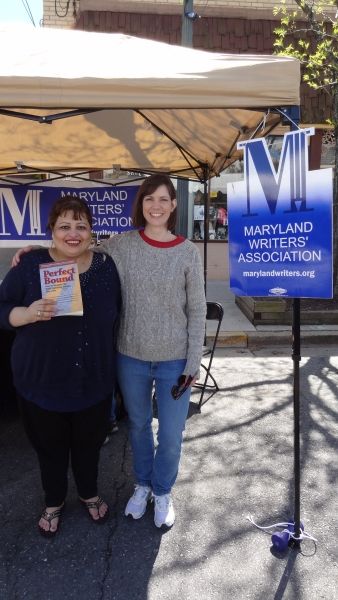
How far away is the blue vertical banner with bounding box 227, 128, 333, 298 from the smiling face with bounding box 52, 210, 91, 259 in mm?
723

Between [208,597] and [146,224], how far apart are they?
1755mm

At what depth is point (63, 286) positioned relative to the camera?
2227 mm

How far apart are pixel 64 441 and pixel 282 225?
1517mm

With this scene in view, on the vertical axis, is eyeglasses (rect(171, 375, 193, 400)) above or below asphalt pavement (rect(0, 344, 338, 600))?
above

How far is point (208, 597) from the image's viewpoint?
7.39 ft

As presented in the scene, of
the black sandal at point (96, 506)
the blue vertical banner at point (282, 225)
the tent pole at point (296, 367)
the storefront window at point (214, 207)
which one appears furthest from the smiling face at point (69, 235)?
the storefront window at point (214, 207)

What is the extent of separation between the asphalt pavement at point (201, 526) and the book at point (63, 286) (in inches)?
50.0

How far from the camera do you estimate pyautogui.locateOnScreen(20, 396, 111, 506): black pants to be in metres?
2.43

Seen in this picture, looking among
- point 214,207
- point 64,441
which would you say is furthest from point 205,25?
point 64,441

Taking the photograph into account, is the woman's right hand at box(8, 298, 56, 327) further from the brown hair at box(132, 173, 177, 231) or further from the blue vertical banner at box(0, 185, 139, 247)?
the blue vertical banner at box(0, 185, 139, 247)

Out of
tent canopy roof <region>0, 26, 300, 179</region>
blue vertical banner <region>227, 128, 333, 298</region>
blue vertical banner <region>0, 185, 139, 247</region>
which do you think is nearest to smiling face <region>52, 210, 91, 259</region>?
tent canopy roof <region>0, 26, 300, 179</region>

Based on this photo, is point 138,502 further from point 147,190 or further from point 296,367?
point 147,190

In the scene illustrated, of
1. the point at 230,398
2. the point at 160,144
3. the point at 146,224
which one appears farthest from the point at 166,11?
the point at 146,224

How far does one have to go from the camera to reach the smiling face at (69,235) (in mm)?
2324
